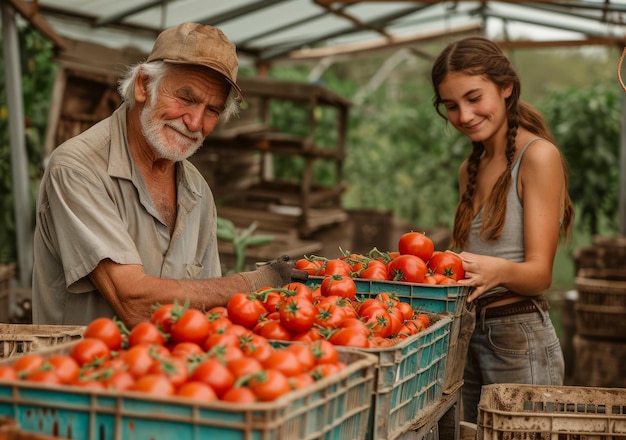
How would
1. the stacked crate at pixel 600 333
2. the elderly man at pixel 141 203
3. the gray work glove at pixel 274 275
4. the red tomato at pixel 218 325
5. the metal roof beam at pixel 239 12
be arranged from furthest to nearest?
the metal roof beam at pixel 239 12, the stacked crate at pixel 600 333, the gray work glove at pixel 274 275, the elderly man at pixel 141 203, the red tomato at pixel 218 325

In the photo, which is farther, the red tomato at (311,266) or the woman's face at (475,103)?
the woman's face at (475,103)

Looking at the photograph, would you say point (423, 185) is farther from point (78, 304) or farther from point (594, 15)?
point (78, 304)

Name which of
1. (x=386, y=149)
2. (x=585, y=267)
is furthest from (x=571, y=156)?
(x=386, y=149)

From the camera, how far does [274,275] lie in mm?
2936

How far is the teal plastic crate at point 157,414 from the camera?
5.32 ft

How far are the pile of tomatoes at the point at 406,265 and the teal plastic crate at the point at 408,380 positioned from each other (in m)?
0.20

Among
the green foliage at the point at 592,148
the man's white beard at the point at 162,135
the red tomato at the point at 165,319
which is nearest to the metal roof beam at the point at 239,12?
the green foliage at the point at 592,148

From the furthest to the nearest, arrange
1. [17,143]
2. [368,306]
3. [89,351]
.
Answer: [17,143], [368,306], [89,351]

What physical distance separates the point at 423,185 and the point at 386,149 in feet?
8.67

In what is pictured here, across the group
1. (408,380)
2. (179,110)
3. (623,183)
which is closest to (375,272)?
(408,380)

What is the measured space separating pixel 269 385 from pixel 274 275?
1.20 metres

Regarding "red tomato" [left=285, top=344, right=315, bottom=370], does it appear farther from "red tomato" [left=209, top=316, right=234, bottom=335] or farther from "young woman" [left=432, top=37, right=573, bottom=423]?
"young woman" [left=432, top=37, right=573, bottom=423]

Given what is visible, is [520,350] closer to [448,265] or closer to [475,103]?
[448,265]

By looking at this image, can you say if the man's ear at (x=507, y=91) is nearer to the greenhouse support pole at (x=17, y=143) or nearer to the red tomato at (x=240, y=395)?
the red tomato at (x=240, y=395)
